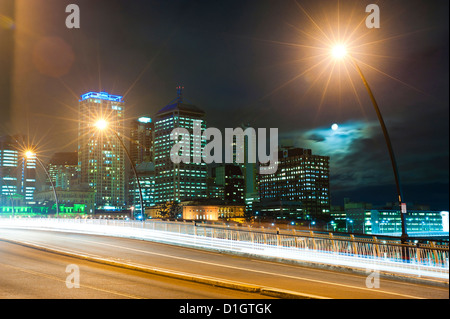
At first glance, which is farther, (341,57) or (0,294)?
(341,57)

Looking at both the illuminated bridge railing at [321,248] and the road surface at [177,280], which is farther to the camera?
the illuminated bridge railing at [321,248]

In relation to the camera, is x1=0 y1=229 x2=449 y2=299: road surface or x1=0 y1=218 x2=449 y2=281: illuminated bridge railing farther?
x1=0 y1=218 x2=449 y2=281: illuminated bridge railing

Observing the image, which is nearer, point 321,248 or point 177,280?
point 177,280

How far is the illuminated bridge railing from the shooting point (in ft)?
56.4

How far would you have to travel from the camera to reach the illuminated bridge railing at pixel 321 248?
56.4 ft

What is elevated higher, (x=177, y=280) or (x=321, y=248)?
(x=321, y=248)

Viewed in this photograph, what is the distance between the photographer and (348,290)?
45.7ft

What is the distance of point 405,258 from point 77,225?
34.5 meters

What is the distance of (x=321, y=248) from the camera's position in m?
21.7

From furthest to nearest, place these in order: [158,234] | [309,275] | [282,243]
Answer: [158,234]
[282,243]
[309,275]
